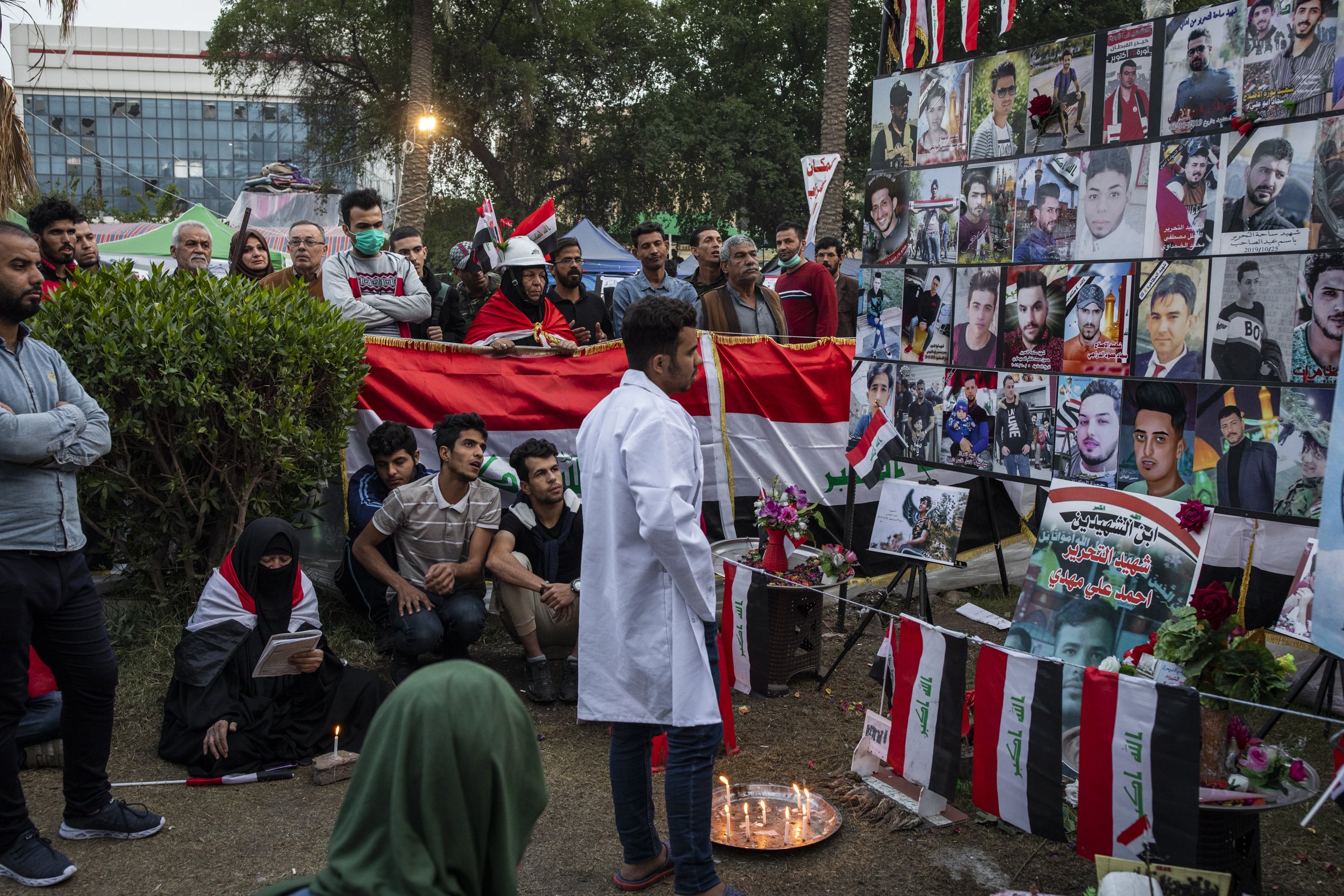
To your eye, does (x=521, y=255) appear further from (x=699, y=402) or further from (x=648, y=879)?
(x=648, y=879)

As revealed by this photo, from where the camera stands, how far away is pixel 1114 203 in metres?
5.07

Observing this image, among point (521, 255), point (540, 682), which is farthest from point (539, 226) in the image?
point (540, 682)

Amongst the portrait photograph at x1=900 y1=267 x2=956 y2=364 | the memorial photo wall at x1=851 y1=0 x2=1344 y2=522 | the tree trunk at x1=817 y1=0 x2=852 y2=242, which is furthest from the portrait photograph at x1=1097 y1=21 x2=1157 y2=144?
the tree trunk at x1=817 y1=0 x2=852 y2=242

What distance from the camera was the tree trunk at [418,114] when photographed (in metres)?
19.5

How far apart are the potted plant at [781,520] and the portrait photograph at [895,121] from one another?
1970 millimetres

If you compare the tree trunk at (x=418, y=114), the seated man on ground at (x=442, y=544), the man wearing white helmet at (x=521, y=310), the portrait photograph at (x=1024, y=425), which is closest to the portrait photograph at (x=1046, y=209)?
the portrait photograph at (x=1024, y=425)

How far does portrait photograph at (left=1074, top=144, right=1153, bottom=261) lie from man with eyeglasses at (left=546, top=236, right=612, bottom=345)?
3.38 metres

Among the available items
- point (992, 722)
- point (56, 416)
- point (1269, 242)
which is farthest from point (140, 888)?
point (1269, 242)

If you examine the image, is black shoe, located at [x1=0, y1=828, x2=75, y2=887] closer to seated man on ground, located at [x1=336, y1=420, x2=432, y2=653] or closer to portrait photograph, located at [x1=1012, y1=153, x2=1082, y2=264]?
seated man on ground, located at [x1=336, y1=420, x2=432, y2=653]

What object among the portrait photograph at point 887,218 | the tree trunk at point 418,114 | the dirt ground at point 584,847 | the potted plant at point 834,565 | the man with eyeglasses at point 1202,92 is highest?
the tree trunk at point 418,114

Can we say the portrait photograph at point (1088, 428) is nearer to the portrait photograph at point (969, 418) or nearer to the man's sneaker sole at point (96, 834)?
the portrait photograph at point (969, 418)

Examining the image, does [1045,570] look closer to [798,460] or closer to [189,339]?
[798,460]

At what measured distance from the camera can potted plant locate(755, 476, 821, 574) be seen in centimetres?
574

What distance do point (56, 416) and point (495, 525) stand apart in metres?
2.38
